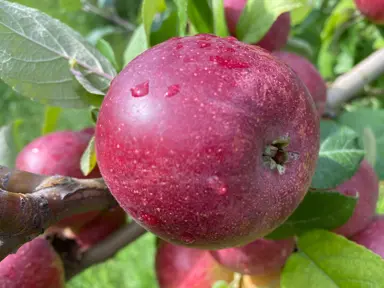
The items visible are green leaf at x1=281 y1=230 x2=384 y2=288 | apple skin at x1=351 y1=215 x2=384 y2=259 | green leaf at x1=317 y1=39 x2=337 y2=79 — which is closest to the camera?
green leaf at x1=281 y1=230 x2=384 y2=288

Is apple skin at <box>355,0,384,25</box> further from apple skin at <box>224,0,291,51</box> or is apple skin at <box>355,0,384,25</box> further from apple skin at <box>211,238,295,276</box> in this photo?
apple skin at <box>211,238,295,276</box>

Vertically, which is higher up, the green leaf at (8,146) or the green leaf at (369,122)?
the green leaf at (369,122)

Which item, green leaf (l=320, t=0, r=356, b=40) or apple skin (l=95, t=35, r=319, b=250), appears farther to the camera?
green leaf (l=320, t=0, r=356, b=40)

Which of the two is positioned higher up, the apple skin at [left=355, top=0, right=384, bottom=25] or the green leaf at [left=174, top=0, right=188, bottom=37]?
the green leaf at [left=174, top=0, right=188, bottom=37]

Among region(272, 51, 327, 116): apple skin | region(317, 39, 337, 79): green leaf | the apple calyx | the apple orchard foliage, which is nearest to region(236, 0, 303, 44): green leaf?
the apple orchard foliage

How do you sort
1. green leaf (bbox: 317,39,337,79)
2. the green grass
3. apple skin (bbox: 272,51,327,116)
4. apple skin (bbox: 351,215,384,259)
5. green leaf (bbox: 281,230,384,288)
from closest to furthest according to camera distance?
green leaf (bbox: 281,230,384,288), apple skin (bbox: 351,215,384,259), apple skin (bbox: 272,51,327,116), green leaf (bbox: 317,39,337,79), the green grass

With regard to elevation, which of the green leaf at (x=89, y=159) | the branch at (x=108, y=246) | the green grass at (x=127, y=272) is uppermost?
the green leaf at (x=89, y=159)

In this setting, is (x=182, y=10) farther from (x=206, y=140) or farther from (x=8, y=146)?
(x=8, y=146)

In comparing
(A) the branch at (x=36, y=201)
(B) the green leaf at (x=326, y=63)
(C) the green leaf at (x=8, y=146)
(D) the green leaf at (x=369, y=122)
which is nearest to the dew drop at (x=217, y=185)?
(A) the branch at (x=36, y=201)

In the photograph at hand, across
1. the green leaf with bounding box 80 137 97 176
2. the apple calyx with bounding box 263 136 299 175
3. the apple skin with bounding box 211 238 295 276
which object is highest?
the apple calyx with bounding box 263 136 299 175

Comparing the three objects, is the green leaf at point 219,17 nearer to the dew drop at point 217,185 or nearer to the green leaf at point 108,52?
the green leaf at point 108,52
